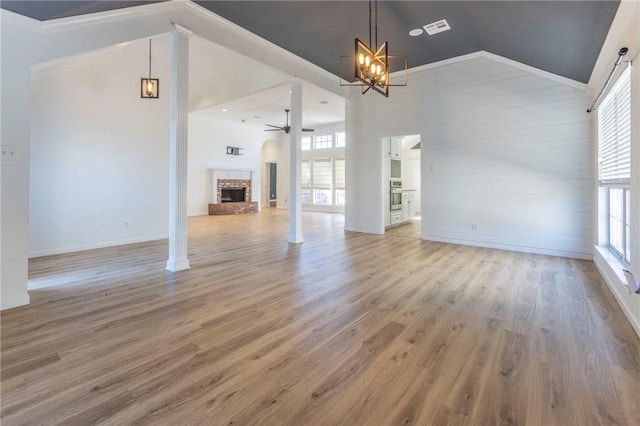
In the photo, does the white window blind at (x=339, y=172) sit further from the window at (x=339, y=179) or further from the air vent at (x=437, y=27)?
the air vent at (x=437, y=27)

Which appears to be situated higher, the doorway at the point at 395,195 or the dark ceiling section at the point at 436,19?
the dark ceiling section at the point at 436,19

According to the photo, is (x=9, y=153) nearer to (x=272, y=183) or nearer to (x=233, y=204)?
(x=233, y=204)

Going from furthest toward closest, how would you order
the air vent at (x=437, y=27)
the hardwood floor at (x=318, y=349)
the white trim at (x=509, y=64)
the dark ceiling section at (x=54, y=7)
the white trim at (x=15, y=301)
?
the white trim at (x=509, y=64)
the air vent at (x=437, y=27)
the white trim at (x=15, y=301)
the dark ceiling section at (x=54, y=7)
the hardwood floor at (x=318, y=349)

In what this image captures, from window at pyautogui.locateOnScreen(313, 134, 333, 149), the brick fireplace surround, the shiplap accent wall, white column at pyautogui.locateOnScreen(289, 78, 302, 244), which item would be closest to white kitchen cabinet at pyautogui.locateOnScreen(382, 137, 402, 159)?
the shiplap accent wall

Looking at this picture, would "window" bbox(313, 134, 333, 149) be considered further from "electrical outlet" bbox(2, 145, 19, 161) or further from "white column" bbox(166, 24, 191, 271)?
"electrical outlet" bbox(2, 145, 19, 161)

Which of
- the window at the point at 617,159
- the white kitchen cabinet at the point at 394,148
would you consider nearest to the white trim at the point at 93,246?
the white kitchen cabinet at the point at 394,148

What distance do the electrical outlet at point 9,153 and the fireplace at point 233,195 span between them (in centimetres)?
854

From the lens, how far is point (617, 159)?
3197 millimetres

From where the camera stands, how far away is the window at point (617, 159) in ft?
9.44

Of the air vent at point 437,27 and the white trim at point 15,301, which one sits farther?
the air vent at point 437,27

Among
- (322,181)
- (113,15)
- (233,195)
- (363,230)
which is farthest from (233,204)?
(113,15)

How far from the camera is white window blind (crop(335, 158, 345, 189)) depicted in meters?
11.7

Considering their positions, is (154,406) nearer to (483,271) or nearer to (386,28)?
(483,271)

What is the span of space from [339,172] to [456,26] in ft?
25.1
